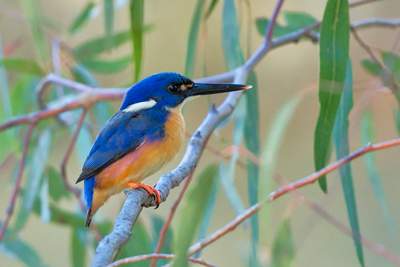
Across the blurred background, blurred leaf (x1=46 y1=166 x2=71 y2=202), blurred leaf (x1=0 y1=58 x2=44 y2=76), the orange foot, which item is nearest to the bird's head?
the orange foot

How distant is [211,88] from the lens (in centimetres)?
224

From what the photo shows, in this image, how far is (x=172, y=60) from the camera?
14.6ft

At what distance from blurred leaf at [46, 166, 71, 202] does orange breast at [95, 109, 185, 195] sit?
31.6 inches

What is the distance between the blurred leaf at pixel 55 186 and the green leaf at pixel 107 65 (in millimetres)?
363

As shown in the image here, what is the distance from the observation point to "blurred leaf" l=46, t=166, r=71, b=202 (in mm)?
2908

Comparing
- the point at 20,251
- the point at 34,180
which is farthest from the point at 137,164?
the point at 20,251

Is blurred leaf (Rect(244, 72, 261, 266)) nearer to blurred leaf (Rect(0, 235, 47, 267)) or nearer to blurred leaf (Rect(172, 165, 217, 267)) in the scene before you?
blurred leaf (Rect(172, 165, 217, 267))

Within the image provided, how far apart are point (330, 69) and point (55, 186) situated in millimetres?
1408

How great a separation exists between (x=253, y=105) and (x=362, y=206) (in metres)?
2.32

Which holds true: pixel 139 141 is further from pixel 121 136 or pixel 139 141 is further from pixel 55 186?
pixel 55 186

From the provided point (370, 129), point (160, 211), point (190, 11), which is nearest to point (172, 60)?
point (190, 11)

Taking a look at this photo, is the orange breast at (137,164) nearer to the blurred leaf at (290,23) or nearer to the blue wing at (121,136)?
the blue wing at (121,136)

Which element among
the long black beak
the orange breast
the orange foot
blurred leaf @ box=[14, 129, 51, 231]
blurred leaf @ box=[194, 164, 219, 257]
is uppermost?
the long black beak

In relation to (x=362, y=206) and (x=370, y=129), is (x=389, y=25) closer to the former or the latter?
(x=370, y=129)
